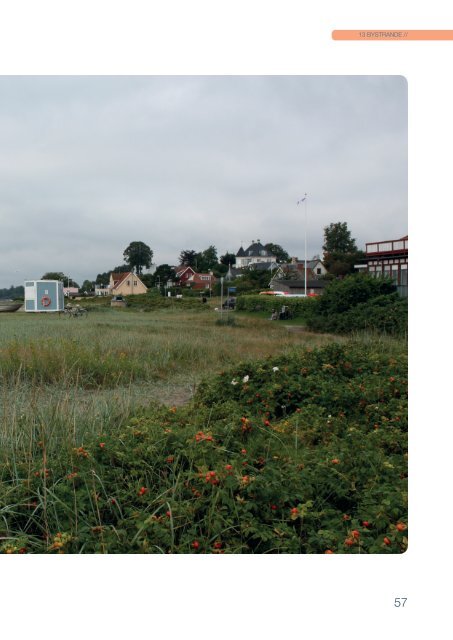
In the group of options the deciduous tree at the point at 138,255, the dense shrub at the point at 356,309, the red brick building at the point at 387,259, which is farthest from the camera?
the dense shrub at the point at 356,309

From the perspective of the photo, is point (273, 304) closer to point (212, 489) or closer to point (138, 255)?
point (138, 255)

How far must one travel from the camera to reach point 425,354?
76.0 inches

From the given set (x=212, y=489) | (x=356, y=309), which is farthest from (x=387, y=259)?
(x=356, y=309)

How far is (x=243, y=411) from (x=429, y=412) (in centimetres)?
219

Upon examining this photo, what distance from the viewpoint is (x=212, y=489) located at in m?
2.31
